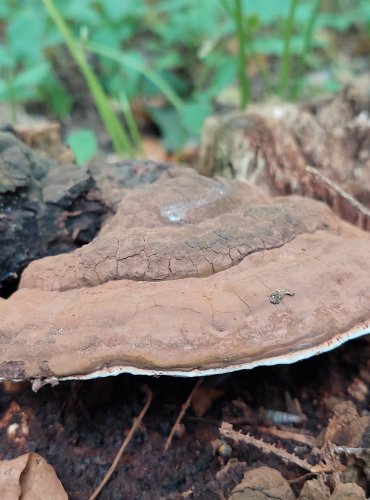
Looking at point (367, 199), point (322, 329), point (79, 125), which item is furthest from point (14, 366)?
point (79, 125)

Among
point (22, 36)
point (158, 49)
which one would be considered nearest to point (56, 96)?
point (22, 36)

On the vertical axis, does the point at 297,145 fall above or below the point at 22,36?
below

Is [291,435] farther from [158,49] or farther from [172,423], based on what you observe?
[158,49]

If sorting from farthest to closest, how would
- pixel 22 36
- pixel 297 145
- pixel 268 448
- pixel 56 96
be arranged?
pixel 56 96 < pixel 22 36 < pixel 297 145 < pixel 268 448

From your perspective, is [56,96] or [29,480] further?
[56,96]

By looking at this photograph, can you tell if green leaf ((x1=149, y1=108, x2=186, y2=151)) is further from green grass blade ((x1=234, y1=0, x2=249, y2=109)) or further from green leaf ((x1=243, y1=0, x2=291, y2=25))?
green leaf ((x1=243, y1=0, x2=291, y2=25))

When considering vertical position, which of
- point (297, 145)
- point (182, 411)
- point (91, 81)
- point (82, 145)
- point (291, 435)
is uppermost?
point (91, 81)

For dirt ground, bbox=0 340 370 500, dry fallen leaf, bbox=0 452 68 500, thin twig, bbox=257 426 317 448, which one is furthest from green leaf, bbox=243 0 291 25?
dry fallen leaf, bbox=0 452 68 500
